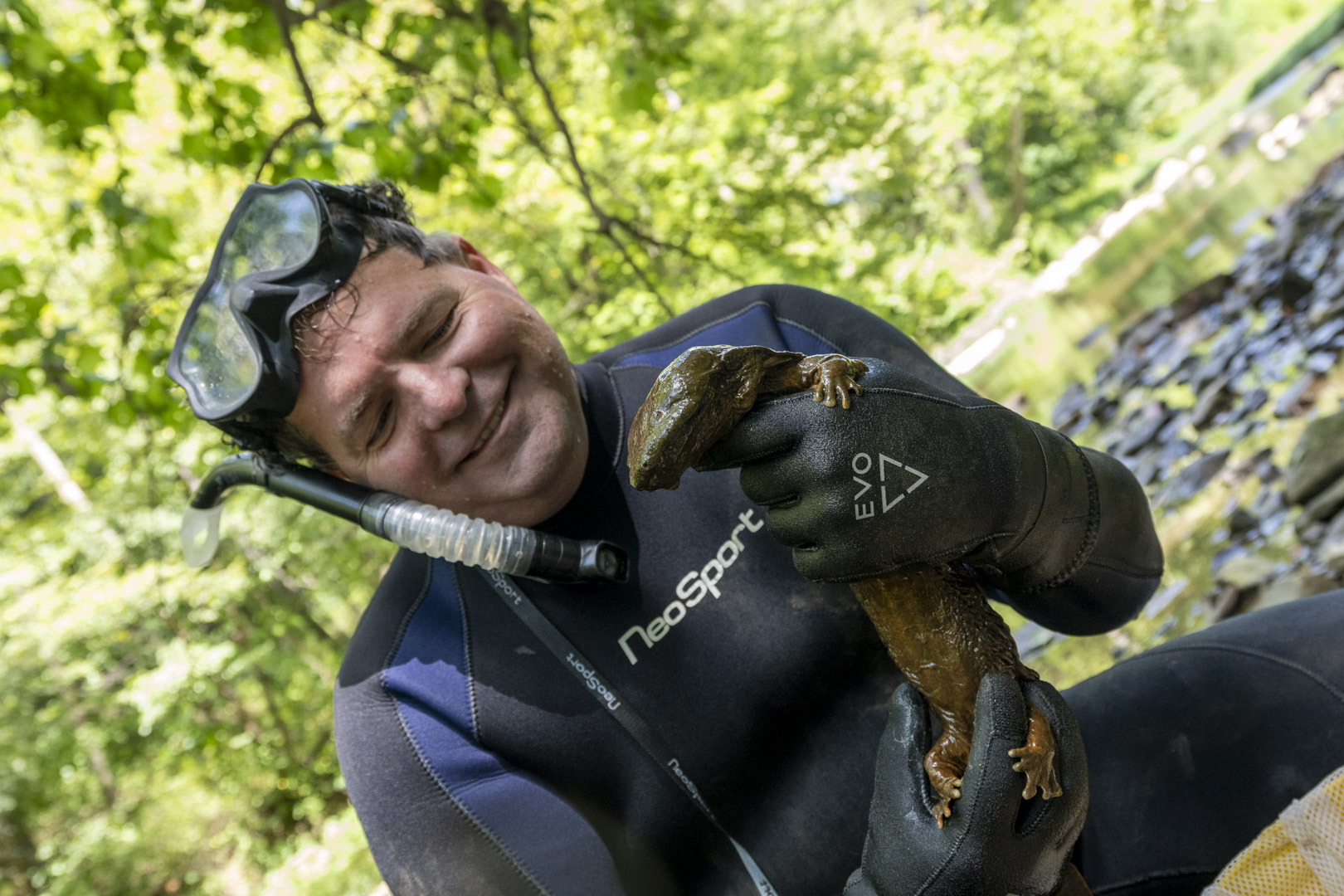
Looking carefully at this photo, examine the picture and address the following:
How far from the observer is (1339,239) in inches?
260

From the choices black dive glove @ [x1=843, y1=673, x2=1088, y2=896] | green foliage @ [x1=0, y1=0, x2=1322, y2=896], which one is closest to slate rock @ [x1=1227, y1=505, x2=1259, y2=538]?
green foliage @ [x1=0, y1=0, x2=1322, y2=896]

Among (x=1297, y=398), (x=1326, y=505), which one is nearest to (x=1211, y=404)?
(x=1297, y=398)

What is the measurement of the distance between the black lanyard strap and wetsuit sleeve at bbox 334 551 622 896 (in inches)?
6.1

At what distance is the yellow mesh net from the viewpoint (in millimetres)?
1335

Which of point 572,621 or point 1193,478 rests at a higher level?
point 572,621

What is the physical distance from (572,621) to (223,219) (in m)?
9.57

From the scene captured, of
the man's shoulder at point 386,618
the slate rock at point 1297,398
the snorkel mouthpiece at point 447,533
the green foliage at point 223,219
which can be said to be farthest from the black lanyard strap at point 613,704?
the slate rock at point 1297,398

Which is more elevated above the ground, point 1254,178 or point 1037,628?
point 1037,628

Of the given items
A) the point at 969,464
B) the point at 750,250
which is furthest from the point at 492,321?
the point at 750,250

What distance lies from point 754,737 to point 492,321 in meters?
1.06

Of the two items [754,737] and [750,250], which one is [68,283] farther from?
[754,737]

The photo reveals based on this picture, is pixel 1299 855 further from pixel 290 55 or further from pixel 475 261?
pixel 290 55

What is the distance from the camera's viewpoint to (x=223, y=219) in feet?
31.3

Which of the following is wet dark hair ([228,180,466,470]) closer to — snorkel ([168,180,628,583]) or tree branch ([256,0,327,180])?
snorkel ([168,180,628,583])
